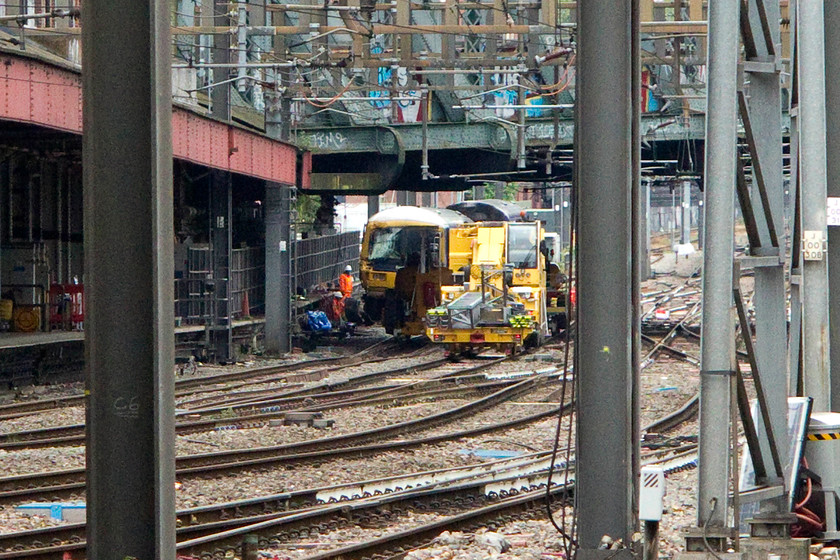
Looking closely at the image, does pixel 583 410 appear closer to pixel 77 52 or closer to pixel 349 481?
pixel 349 481

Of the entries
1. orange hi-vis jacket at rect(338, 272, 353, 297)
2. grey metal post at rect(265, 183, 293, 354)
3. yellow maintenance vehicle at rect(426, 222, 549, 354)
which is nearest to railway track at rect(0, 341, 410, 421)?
grey metal post at rect(265, 183, 293, 354)

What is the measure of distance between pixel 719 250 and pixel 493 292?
2147 centimetres

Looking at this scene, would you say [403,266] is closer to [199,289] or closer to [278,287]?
[278,287]

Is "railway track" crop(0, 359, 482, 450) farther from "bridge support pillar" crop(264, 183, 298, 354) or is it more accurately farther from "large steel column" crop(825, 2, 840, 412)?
"large steel column" crop(825, 2, 840, 412)

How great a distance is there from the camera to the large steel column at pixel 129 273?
510cm

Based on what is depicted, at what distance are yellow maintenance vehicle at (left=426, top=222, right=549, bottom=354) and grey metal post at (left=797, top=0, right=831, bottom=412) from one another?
54.6ft

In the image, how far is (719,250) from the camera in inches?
278

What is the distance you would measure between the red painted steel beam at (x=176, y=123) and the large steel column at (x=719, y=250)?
22.3 feet

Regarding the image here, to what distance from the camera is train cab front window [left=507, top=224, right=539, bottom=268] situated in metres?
29.2

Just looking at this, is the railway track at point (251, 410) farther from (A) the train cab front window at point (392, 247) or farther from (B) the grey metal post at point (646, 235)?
(B) the grey metal post at point (646, 235)

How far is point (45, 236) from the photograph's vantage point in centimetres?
2633

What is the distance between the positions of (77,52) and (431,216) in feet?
33.4

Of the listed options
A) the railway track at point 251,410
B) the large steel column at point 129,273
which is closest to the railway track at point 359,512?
the large steel column at point 129,273

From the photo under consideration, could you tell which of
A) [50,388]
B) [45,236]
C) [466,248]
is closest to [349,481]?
[50,388]
